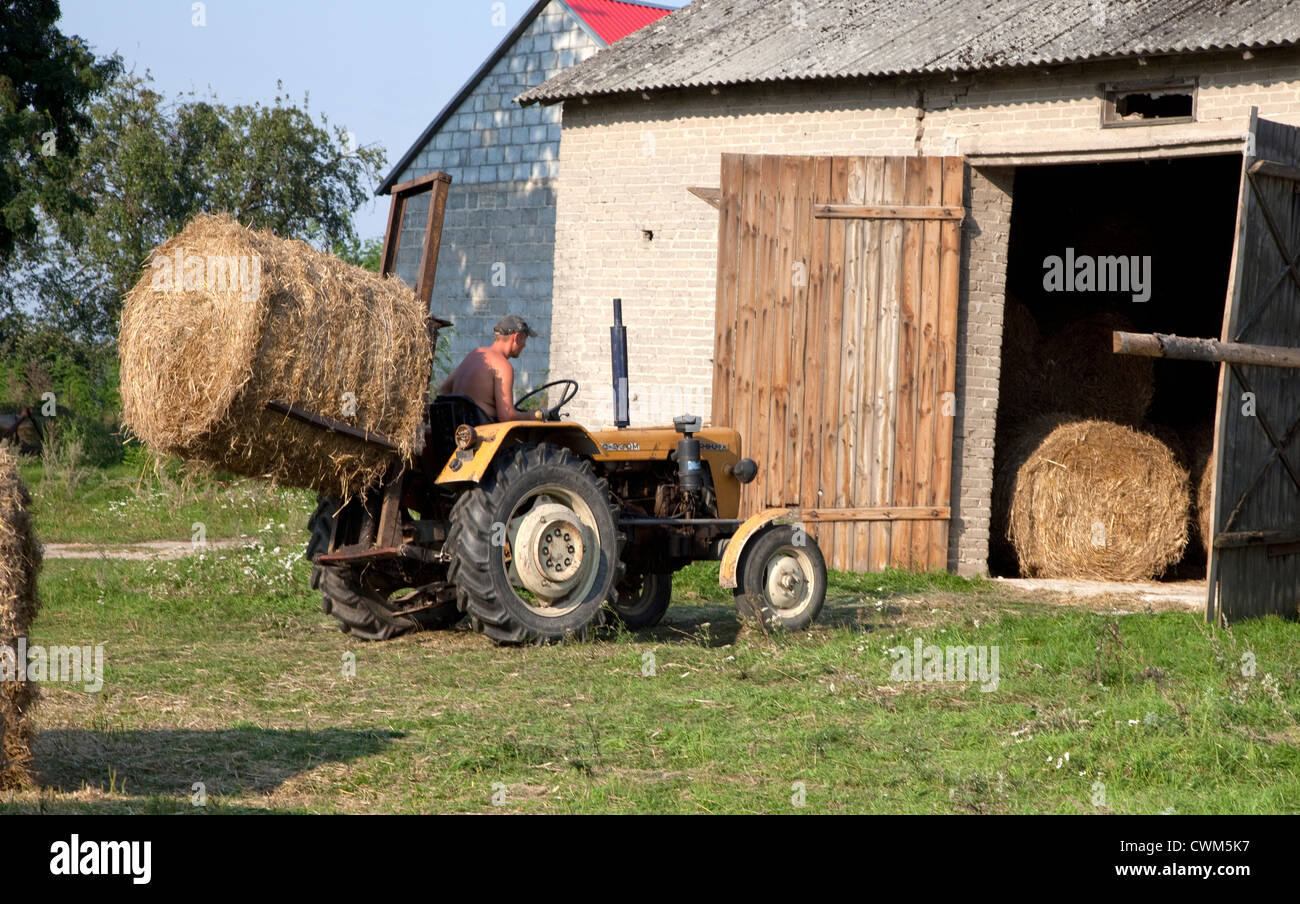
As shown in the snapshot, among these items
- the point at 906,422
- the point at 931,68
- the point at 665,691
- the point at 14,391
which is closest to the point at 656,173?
the point at 931,68

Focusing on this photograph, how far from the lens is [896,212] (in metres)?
11.9

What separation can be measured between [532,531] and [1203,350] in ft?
14.6

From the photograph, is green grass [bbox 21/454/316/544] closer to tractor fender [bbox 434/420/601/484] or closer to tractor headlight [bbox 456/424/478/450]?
tractor fender [bbox 434/420/601/484]

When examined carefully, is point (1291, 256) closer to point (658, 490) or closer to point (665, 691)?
point (658, 490)

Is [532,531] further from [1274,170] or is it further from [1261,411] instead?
[1274,170]

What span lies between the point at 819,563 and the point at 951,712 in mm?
2414

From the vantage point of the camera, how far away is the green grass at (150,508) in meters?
13.4

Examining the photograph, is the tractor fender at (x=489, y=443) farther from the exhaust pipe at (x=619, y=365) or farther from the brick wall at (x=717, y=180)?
the brick wall at (x=717, y=180)

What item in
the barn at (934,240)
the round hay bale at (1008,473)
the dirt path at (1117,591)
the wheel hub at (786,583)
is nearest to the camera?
the wheel hub at (786,583)

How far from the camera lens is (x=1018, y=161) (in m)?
11.8

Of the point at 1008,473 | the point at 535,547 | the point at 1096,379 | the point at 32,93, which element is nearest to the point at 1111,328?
the point at 1096,379

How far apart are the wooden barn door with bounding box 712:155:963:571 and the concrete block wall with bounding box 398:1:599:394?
39.5ft

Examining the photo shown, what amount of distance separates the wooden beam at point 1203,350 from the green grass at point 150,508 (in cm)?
734

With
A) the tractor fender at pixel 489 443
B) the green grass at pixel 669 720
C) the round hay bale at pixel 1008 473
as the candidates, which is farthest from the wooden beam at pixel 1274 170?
the tractor fender at pixel 489 443
